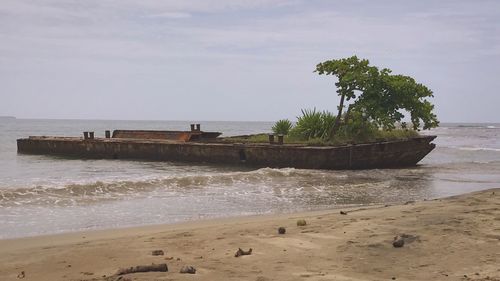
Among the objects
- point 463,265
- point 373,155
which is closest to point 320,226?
point 463,265

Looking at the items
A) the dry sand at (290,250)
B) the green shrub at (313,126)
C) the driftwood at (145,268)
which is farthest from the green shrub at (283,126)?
the driftwood at (145,268)

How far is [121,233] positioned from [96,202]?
135 inches

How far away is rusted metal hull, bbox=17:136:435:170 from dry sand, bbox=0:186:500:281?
28.4 ft

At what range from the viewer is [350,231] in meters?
5.95

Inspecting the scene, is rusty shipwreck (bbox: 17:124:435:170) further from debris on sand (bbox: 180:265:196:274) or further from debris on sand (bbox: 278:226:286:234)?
debris on sand (bbox: 180:265:196:274)

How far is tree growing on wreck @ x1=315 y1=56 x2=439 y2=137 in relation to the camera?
16.9 metres

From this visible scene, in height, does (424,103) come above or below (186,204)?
above

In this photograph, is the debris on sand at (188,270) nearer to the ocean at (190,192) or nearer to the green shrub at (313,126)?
the ocean at (190,192)

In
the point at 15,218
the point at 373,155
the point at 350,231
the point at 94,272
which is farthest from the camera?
the point at 373,155

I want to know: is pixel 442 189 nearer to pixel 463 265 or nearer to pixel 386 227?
pixel 386 227

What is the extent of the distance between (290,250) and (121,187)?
7419mm

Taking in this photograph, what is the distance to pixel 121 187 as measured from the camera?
11789 mm

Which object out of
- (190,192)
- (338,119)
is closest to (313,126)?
(338,119)

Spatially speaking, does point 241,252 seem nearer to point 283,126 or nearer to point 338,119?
point 338,119
